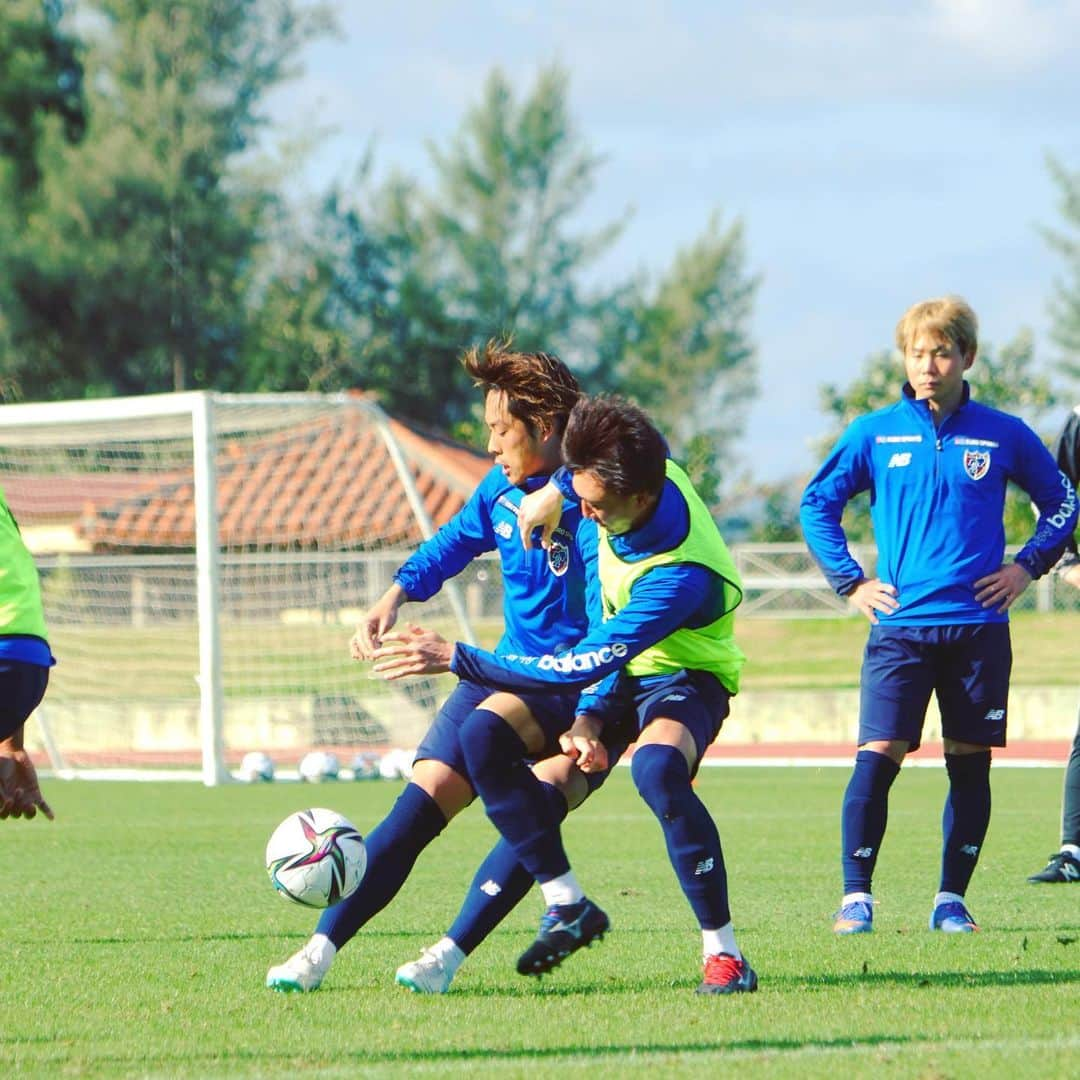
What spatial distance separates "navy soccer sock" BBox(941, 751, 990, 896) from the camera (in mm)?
6879

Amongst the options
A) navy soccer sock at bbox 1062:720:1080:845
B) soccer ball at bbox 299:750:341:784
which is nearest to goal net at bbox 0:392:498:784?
soccer ball at bbox 299:750:341:784

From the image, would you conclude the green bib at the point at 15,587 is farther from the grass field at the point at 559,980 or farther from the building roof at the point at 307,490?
the building roof at the point at 307,490

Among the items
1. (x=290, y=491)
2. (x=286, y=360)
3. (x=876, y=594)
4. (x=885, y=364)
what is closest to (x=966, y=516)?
(x=876, y=594)

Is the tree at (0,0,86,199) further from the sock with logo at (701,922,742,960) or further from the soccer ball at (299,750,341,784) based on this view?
the sock with logo at (701,922,742,960)

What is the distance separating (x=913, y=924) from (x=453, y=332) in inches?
1696

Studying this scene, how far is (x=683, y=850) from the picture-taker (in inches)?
213

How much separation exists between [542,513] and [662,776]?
0.84 meters

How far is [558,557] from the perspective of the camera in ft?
18.8

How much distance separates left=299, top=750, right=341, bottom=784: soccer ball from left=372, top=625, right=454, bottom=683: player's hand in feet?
37.4

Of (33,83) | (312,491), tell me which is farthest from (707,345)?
(312,491)

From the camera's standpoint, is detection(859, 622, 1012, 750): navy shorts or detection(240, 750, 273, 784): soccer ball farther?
detection(240, 750, 273, 784): soccer ball

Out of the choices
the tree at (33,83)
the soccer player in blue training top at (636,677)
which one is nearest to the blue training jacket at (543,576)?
the soccer player in blue training top at (636,677)

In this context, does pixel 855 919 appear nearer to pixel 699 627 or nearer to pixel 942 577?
pixel 942 577

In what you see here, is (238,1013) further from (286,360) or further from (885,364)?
(286,360)
